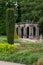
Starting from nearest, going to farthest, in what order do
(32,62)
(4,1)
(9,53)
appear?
(32,62) → (9,53) → (4,1)

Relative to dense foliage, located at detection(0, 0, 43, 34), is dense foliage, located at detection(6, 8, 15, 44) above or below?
above

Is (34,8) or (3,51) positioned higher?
(3,51)

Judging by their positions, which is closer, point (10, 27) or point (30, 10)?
point (10, 27)

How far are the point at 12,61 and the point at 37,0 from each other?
30454 mm

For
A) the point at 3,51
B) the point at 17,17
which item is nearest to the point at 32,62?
the point at 3,51

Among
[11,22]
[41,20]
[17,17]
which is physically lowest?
[17,17]

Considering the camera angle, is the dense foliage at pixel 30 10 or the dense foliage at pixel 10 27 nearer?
the dense foliage at pixel 10 27

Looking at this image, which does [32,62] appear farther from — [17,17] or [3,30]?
[17,17]

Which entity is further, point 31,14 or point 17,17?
point 17,17

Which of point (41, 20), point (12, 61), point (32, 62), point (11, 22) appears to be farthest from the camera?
point (41, 20)

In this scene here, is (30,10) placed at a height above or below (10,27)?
below

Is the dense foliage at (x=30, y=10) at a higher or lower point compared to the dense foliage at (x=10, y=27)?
lower

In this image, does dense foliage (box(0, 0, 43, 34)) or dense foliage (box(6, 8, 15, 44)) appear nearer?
dense foliage (box(6, 8, 15, 44))

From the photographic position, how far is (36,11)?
155ft
